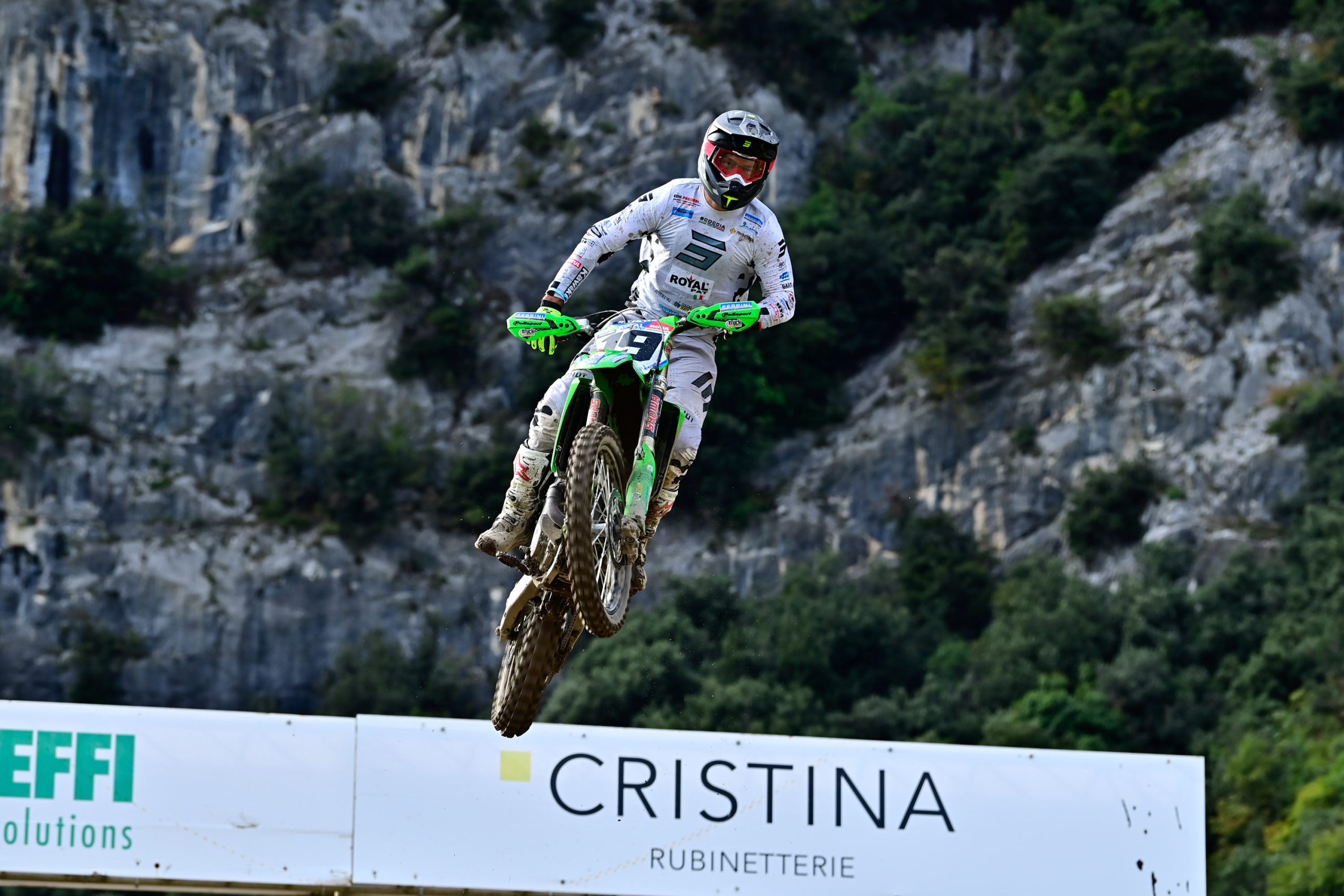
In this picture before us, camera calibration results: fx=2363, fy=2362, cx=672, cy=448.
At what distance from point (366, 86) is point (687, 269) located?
Result: 63795 millimetres

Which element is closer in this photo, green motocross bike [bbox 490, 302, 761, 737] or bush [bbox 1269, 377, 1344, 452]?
green motocross bike [bbox 490, 302, 761, 737]

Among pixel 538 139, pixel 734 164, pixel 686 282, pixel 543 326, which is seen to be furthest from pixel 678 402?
pixel 538 139

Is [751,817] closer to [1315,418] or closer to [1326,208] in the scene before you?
[1315,418]

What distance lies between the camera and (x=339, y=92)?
81.6m

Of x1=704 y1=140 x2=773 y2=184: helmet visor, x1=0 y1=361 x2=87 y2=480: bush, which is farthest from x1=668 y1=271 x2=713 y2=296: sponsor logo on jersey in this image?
x1=0 y1=361 x2=87 y2=480: bush

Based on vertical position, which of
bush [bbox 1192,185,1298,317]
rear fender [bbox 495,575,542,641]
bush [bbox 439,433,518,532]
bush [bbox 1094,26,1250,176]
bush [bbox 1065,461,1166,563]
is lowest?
rear fender [bbox 495,575,542,641]

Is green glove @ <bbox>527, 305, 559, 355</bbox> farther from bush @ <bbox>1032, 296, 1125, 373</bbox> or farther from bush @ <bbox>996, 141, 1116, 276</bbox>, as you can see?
bush @ <bbox>996, 141, 1116, 276</bbox>

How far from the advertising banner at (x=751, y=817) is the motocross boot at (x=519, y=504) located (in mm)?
6191

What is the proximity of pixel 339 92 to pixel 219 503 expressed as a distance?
1607 centimetres

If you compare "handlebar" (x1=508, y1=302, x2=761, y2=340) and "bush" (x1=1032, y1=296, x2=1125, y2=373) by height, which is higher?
"bush" (x1=1032, y1=296, x2=1125, y2=373)

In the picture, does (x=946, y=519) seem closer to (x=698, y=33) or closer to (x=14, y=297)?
(x=698, y=33)

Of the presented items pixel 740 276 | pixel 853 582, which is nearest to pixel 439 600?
pixel 853 582

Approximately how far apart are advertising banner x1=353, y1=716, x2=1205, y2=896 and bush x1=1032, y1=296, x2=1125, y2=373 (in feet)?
160

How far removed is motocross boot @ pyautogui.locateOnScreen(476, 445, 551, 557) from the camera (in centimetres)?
1945
